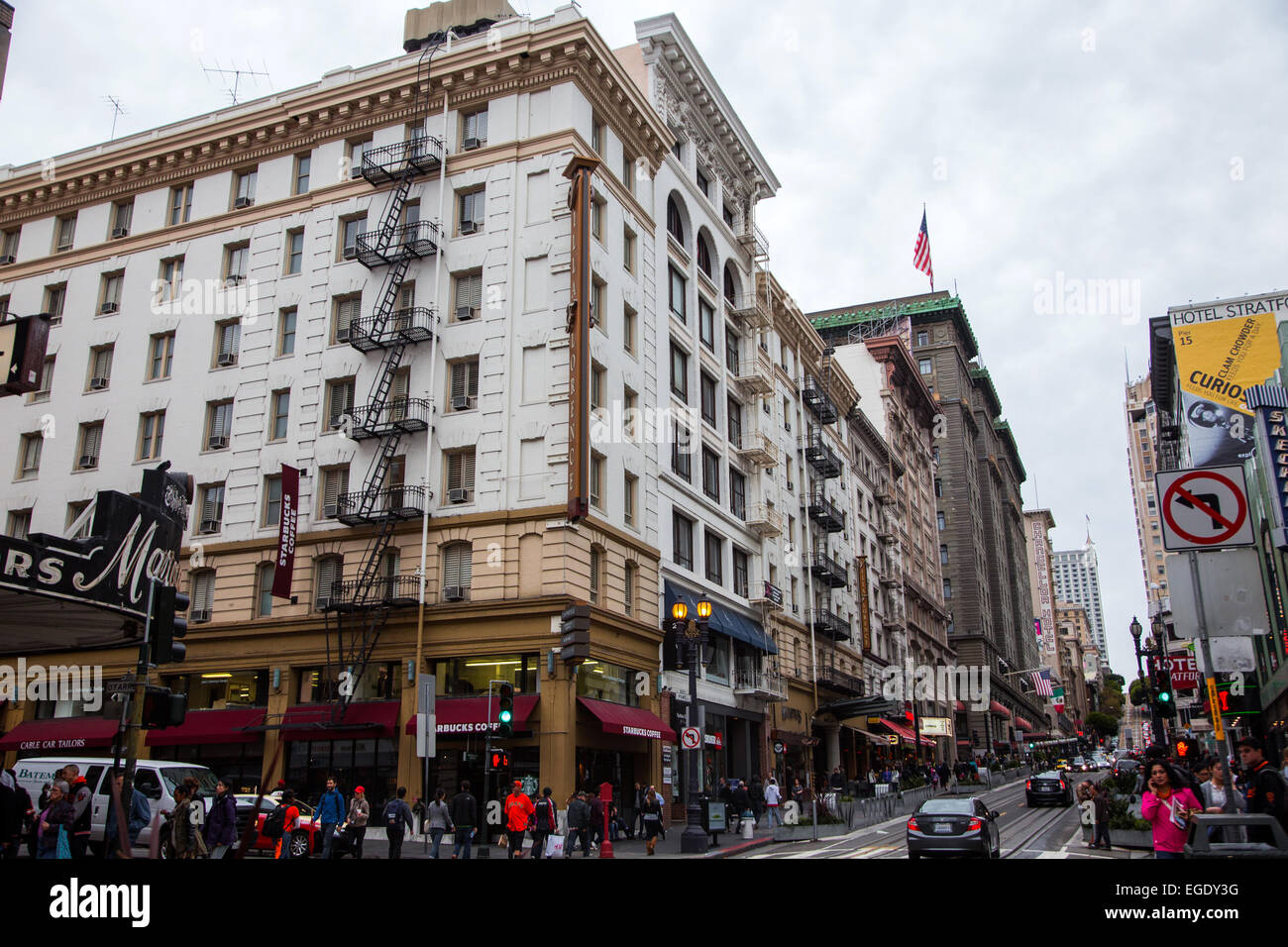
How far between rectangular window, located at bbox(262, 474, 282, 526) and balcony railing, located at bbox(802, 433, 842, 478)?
3114 centimetres

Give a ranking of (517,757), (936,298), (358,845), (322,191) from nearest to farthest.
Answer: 1. (358,845)
2. (517,757)
3. (322,191)
4. (936,298)

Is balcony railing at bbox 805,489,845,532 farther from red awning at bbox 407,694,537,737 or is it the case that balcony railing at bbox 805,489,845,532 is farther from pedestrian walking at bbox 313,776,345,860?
pedestrian walking at bbox 313,776,345,860

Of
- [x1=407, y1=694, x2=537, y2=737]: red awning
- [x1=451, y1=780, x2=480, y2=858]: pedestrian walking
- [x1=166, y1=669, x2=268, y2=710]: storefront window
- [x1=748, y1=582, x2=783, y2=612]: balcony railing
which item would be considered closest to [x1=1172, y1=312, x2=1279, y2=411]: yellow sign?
[x1=748, y1=582, x2=783, y2=612]: balcony railing

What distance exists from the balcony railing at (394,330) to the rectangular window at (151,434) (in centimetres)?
974

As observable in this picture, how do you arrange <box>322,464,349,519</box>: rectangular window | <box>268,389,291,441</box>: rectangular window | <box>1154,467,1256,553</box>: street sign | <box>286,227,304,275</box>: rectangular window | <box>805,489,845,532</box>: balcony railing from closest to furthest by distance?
<box>1154,467,1256,553</box>: street sign
<box>322,464,349,519</box>: rectangular window
<box>268,389,291,441</box>: rectangular window
<box>286,227,304,275</box>: rectangular window
<box>805,489,845,532</box>: balcony railing

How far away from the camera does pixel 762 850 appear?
28.4 metres

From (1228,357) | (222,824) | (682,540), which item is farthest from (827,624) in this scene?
(222,824)

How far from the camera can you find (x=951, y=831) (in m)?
21.5

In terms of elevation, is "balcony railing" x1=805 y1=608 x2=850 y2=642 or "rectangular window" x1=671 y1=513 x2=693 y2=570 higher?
"rectangular window" x1=671 y1=513 x2=693 y2=570

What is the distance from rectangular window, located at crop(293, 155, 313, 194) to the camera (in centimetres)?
3981

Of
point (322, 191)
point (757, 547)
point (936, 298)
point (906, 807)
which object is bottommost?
point (906, 807)
